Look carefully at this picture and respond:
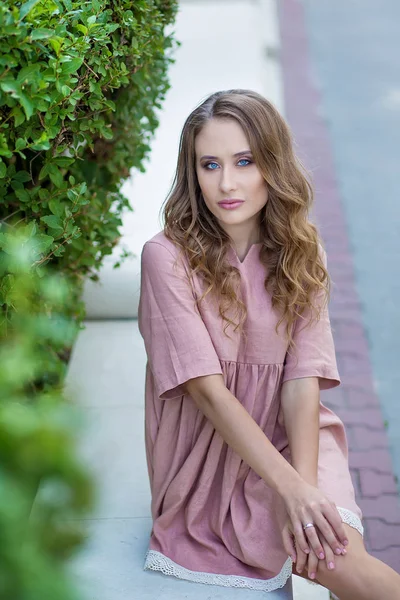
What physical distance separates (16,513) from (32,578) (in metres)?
0.06

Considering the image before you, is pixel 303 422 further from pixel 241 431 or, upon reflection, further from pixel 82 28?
pixel 82 28

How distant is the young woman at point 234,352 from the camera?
241 cm

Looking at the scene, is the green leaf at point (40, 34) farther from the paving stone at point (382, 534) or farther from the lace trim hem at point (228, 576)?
the paving stone at point (382, 534)

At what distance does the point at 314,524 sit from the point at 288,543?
0.09 metres

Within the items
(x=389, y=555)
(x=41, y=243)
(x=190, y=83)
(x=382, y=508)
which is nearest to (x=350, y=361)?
(x=382, y=508)

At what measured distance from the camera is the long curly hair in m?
2.47

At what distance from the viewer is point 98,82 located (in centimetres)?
261

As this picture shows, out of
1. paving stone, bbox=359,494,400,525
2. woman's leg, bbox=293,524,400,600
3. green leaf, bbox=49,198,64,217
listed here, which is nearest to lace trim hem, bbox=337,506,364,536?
woman's leg, bbox=293,524,400,600

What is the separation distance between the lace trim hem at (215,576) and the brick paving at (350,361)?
0.74 meters

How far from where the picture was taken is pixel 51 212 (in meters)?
2.82

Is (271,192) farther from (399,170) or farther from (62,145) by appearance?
(399,170)

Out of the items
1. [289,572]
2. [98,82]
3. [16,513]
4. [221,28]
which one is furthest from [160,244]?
[221,28]

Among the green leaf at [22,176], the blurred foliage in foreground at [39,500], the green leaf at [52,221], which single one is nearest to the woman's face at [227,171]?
the green leaf at [52,221]

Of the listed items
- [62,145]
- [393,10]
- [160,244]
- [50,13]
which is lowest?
[160,244]
